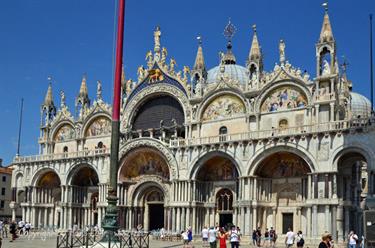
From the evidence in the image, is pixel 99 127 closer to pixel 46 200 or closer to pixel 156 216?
pixel 46 200

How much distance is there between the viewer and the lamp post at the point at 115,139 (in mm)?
25219

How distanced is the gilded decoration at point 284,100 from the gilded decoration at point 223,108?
8.65 ft

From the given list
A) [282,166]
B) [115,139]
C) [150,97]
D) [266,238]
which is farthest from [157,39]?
[115,139]

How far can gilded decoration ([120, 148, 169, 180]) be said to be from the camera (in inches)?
2012

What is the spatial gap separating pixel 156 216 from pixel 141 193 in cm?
261

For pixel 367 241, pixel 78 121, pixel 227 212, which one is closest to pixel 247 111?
pixel 227 212

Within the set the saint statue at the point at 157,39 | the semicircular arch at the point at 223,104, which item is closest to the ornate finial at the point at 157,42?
the saint statue at the point at 157,39

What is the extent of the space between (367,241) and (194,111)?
30.5 m

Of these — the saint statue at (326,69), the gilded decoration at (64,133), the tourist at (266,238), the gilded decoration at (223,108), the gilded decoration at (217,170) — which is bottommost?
the tourist at (266,238)

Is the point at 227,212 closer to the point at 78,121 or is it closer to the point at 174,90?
the point at 174,90

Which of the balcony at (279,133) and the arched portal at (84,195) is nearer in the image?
the balcony at (279,133)

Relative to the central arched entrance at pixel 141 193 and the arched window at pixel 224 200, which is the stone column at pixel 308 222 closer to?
the arched window at pixel 224 200

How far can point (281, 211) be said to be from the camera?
43.4 m

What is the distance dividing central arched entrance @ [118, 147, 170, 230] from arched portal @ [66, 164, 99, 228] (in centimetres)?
657
